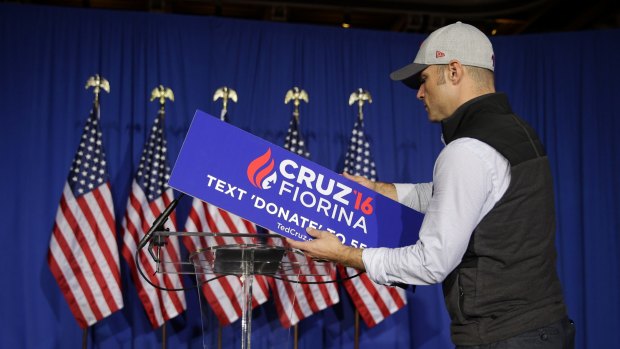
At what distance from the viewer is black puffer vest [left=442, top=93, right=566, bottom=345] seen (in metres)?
1.60

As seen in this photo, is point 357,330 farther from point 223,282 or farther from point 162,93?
point 162,93

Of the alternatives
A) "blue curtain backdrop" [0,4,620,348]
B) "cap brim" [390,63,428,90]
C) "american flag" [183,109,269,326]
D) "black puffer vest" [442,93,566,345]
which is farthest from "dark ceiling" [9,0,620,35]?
"black puffer vest" [442,93,566,345]

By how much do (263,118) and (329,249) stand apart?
2973 mm

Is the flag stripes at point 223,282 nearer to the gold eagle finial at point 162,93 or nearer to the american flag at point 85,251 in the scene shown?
the american flag at point 85,251

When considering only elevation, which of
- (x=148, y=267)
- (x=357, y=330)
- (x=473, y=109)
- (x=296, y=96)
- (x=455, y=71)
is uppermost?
(x=296, y=96)

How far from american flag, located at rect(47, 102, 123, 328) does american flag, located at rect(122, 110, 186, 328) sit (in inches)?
5.0

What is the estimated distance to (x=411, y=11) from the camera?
17.5 feet

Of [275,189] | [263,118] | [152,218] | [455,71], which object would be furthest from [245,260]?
[263,118]

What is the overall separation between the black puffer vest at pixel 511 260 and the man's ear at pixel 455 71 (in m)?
0.18

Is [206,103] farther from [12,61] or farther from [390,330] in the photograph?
[390,330]

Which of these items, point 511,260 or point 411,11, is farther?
point 411,11

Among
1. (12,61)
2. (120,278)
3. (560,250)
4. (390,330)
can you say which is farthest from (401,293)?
(12,61)

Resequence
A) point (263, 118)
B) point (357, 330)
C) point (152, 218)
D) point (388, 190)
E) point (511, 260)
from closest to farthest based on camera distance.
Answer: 1. point (511, 260)
2. point (388, 190)
3. point (152, 218)
4. point (357, 330)
5. point (263, 118)

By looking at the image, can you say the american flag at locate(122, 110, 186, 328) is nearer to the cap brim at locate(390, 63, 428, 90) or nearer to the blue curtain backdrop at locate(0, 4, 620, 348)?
the blue curtain backdrop at locate(0, 4, 620, 348)
